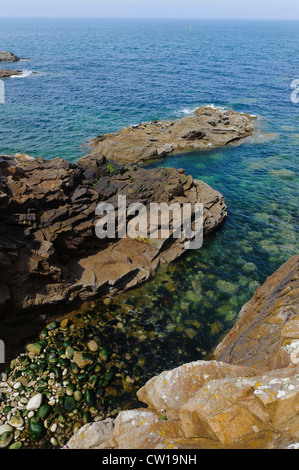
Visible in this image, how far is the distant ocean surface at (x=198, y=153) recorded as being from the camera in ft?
82.4

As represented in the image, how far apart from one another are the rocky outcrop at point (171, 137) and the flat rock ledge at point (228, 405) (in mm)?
39067

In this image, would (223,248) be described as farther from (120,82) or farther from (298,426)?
(120,82)

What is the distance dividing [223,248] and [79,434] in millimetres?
22178

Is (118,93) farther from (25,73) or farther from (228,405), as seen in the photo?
(228,405)

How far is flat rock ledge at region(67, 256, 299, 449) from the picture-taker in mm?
9156

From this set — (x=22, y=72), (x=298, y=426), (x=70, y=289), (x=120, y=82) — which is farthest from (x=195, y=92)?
(x=298, y=426)

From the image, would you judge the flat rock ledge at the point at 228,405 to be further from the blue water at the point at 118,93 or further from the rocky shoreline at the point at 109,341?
the blue water at the point at 118,93

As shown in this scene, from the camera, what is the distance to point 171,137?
2211 inches

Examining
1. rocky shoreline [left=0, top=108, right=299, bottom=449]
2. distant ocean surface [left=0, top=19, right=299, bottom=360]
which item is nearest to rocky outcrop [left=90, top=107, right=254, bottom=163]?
distant ocean surface [left=0, top=19, right=299, bottom=360]

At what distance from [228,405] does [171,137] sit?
5273 centimetres

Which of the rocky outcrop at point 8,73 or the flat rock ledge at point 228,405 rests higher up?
the rocky outcrop at point 8,73

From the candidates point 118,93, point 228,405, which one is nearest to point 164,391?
point 228,405

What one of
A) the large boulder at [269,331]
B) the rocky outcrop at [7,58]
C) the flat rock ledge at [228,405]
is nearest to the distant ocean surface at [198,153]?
the large boulder at [269,331]

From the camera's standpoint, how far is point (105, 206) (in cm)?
2809
